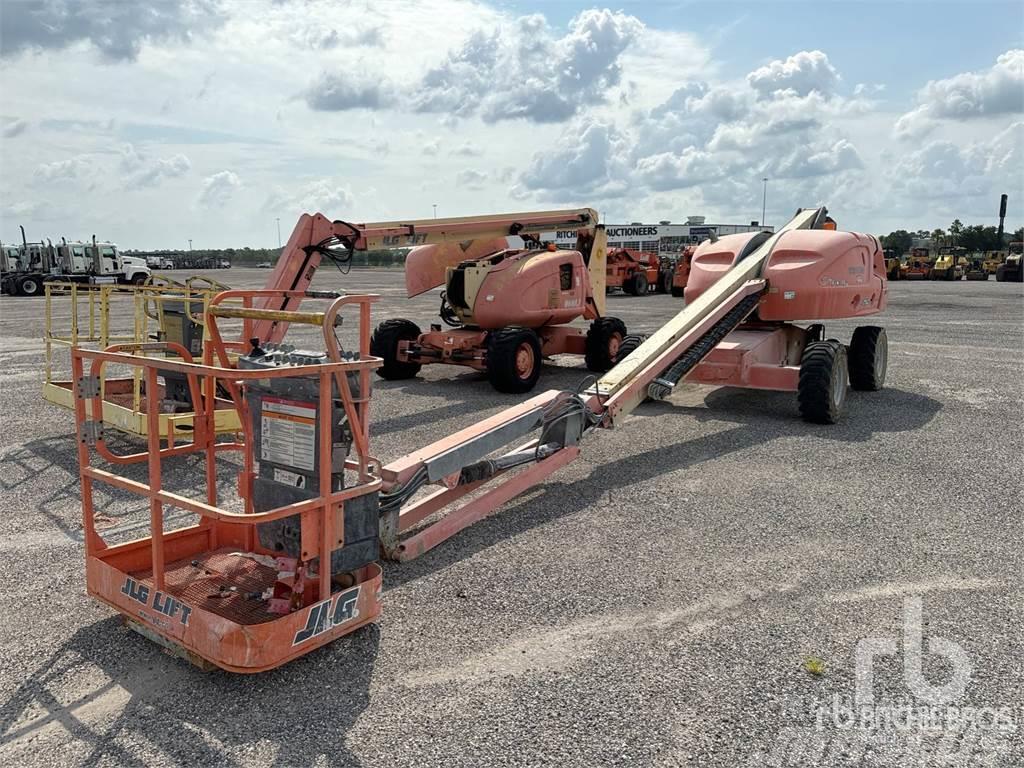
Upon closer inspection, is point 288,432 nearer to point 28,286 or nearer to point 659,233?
point 28,286

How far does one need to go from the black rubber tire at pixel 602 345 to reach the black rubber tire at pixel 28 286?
102 ft

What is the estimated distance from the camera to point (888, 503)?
236 inches

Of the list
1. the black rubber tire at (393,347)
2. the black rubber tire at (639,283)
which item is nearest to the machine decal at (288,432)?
the black rubber tire at (393,347)

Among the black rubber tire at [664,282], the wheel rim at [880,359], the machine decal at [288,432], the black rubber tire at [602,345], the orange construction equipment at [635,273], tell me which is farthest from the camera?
the black rubber tire at [664,282]

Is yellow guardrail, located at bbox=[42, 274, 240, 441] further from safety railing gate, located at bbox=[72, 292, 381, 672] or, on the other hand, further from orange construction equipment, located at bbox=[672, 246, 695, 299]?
orange construction equipment, located at bbox=[672, 246, 695, 299]

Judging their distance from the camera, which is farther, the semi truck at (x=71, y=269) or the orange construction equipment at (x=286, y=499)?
the semi truck at (x=71, y=269)

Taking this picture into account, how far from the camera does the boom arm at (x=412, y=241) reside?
28.5ft

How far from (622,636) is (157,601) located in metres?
2.20

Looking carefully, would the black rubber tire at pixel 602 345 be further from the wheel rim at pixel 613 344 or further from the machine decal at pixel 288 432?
the machine decal at pixel 288 432

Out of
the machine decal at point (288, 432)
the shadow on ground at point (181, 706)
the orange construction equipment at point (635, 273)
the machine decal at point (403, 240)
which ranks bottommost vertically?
the shadow on ground at point (181, 706)

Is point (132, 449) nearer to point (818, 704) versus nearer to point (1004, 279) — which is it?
point (818, 704)

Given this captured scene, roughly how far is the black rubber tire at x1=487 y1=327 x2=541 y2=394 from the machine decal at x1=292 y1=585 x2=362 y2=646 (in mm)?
6397

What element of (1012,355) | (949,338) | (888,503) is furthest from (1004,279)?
(888,503)

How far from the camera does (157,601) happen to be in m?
3.70
